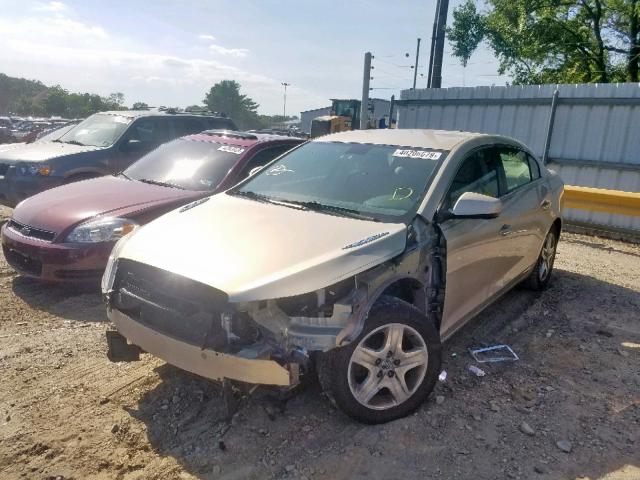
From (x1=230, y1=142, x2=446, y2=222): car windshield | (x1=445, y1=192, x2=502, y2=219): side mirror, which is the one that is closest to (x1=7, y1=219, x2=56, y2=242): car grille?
(x1=230, y1=142, x2=446, y2=222): car windshield

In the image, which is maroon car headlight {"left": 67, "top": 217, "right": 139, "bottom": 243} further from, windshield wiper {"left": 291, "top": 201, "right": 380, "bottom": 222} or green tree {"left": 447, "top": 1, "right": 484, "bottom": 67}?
green tree {"left": 447, "top": 1, "right": 484, "bottom": 67}

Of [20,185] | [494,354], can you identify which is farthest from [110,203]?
[494,354]

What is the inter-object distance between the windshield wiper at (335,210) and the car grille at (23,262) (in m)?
2.66

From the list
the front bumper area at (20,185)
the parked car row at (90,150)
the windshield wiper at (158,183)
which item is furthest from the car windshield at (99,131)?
the windshield wiper at (158,183)

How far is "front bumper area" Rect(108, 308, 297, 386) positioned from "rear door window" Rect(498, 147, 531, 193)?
2.75 metres

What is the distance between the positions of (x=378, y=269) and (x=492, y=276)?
1554 mm

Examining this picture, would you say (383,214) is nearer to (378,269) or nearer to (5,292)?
(378,269)

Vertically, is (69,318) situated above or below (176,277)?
below

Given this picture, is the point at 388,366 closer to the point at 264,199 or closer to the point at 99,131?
the point at 264,199

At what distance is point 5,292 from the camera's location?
194 inches

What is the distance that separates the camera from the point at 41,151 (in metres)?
7.59

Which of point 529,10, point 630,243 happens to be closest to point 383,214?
point 630,243

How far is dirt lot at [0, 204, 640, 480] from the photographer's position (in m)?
2.68

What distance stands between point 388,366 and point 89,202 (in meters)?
3.47
